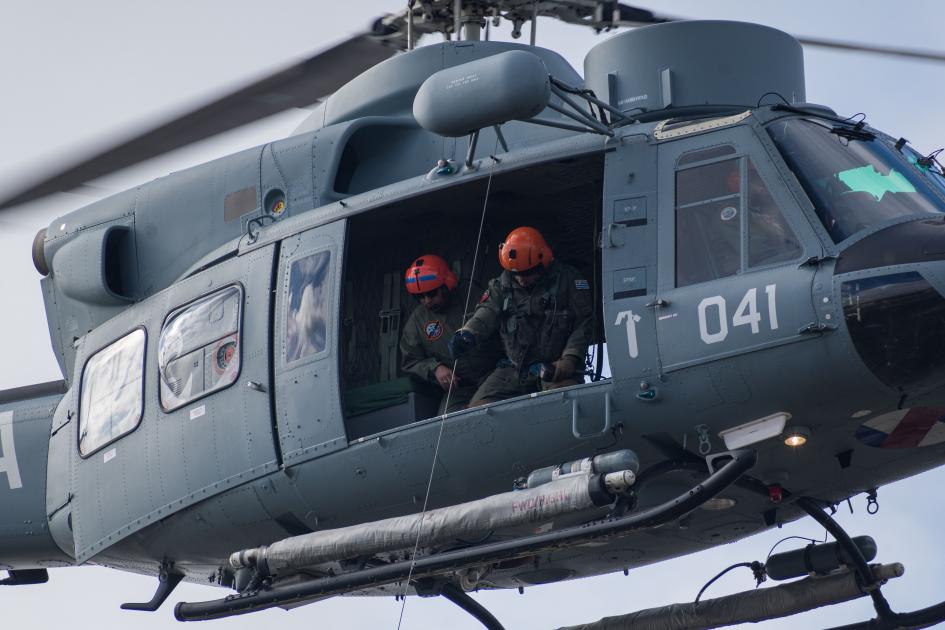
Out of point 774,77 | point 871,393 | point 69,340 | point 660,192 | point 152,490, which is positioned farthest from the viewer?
point 69,340

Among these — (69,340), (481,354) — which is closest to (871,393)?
(481,354)

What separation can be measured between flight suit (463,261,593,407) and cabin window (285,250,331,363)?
94 centimetres

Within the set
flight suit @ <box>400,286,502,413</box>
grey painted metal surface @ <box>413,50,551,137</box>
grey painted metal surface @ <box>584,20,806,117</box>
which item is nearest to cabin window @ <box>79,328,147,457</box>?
flight suit @ <box>400,286,502,413</box>

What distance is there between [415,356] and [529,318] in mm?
998

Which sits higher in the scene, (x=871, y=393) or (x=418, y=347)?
(x=871, y=393)

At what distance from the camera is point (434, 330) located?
37.3ft

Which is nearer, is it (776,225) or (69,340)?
(776,225)

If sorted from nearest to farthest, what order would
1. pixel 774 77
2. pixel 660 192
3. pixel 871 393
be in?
pixel 871 393, pixel 660 192, pixel 774 77

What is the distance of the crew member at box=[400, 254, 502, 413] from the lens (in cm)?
1108

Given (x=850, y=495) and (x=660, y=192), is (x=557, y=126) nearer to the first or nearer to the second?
(x=660, y=192)

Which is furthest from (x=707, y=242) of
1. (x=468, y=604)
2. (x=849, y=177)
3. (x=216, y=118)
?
(x=216, y=118)

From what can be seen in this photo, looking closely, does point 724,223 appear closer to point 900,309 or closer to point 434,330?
point 900,309

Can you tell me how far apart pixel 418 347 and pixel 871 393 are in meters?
3.16

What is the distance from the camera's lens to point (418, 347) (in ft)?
37.3
